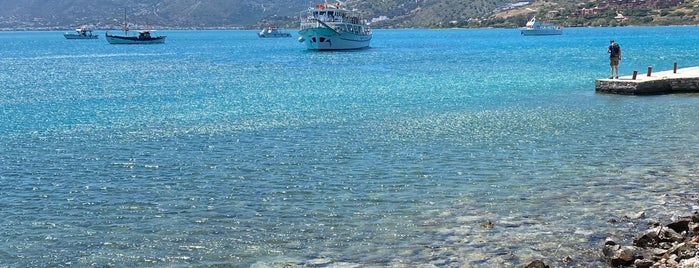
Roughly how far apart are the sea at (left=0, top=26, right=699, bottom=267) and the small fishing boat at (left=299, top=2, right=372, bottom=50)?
6318cm

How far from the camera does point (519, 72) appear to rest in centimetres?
5184

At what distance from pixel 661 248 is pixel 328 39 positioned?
281ft

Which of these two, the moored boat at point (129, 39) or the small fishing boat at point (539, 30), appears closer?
the moored boat at point (129, 39)

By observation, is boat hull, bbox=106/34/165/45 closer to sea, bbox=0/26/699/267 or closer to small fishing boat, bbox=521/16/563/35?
small fishing boat, bbox=521/16/563/35

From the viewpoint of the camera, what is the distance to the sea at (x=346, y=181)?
36.6 feet

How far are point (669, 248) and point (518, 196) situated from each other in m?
3.84

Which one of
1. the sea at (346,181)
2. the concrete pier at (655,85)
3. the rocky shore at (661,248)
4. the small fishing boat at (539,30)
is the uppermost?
the small fishing boat at (539,30)

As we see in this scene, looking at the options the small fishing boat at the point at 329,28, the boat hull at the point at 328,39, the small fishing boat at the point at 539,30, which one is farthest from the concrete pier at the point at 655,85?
the small fishing boat at the point at 539,30

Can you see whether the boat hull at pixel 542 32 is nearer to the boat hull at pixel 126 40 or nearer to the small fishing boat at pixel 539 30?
the small fishing boat at pixel 539 30

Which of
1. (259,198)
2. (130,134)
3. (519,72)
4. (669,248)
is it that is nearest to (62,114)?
(130,134)

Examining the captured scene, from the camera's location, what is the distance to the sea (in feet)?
36.6

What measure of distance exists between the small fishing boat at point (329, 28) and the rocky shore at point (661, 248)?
270 feet

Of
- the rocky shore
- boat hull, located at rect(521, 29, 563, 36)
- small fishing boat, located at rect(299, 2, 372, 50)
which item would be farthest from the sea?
boat hull, located at rect(521, 29, 563, 36)

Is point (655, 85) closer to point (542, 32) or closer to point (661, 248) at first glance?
point (661, 248)
